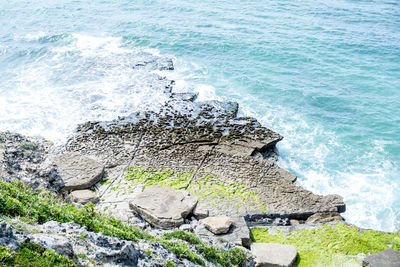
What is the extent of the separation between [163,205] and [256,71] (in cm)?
2238

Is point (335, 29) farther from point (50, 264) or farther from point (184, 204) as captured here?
point (50, 264)

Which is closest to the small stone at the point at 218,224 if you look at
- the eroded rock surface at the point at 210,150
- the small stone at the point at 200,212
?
the small stone at the point at 200,212

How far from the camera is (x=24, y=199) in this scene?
9.83 meters

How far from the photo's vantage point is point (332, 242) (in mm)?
15234

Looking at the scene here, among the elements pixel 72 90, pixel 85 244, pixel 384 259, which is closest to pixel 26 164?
pixel 85 244

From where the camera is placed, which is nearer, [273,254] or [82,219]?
[82,219]

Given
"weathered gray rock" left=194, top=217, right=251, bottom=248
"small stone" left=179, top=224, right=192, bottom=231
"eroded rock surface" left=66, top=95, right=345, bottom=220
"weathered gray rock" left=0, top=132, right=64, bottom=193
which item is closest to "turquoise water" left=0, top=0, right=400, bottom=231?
"eroded rock surface" left=66, top=95, right=345, bottom=220

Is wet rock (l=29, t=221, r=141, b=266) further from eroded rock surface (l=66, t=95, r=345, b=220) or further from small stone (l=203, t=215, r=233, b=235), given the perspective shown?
eroded rock surface (l=66, t=95, r=345, b=220)

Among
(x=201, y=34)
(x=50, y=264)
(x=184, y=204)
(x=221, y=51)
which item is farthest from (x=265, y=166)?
(x=201, y=34)

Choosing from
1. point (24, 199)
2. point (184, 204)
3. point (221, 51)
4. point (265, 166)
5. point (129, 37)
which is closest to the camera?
point (24, 199)

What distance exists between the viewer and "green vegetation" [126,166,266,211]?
59.0 ft

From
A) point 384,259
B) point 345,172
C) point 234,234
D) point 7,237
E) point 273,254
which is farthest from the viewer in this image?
point 345,172

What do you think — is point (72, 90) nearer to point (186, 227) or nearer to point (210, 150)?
point (210, 150)

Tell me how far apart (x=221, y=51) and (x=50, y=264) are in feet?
115
